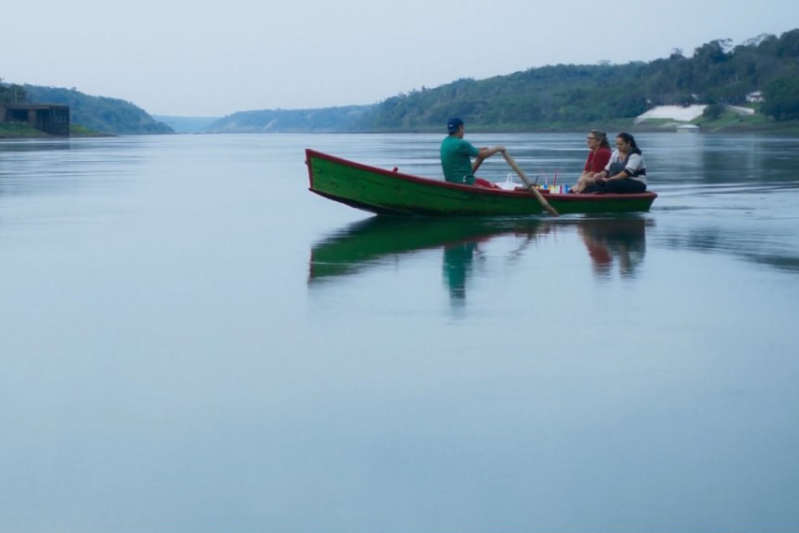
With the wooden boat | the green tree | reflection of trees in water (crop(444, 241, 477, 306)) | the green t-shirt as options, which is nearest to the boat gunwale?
the wooden boat

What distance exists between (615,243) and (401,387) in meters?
8.93

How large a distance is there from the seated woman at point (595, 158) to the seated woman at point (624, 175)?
13 cm

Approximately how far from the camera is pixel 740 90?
19512cm

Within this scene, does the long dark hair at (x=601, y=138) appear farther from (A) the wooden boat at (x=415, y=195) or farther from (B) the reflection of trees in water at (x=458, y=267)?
(B) the reflection of trees in water at (x=458, y=267)

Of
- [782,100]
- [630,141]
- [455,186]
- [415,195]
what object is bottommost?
[415,195]

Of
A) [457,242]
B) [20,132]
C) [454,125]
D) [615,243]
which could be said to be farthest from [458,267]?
[20,132]

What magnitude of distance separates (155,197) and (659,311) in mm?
18441

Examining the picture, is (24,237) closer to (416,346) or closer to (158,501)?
Answer: (416,346)

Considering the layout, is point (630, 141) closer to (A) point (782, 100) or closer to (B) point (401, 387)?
(B) point (401, 387)

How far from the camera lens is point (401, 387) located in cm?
761

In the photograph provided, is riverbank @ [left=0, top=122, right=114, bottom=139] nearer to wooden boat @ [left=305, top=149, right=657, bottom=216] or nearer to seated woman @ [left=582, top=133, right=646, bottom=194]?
wooden boat @ [left=305, top=149, right=657, bottom=216]

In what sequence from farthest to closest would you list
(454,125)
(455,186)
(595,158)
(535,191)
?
(595,158)
(535,191)
(454,125)
(455,186)

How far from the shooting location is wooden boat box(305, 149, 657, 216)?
19.1 m

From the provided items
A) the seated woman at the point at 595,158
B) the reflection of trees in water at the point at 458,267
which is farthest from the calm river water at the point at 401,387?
the seated woman at the point at 595,158
